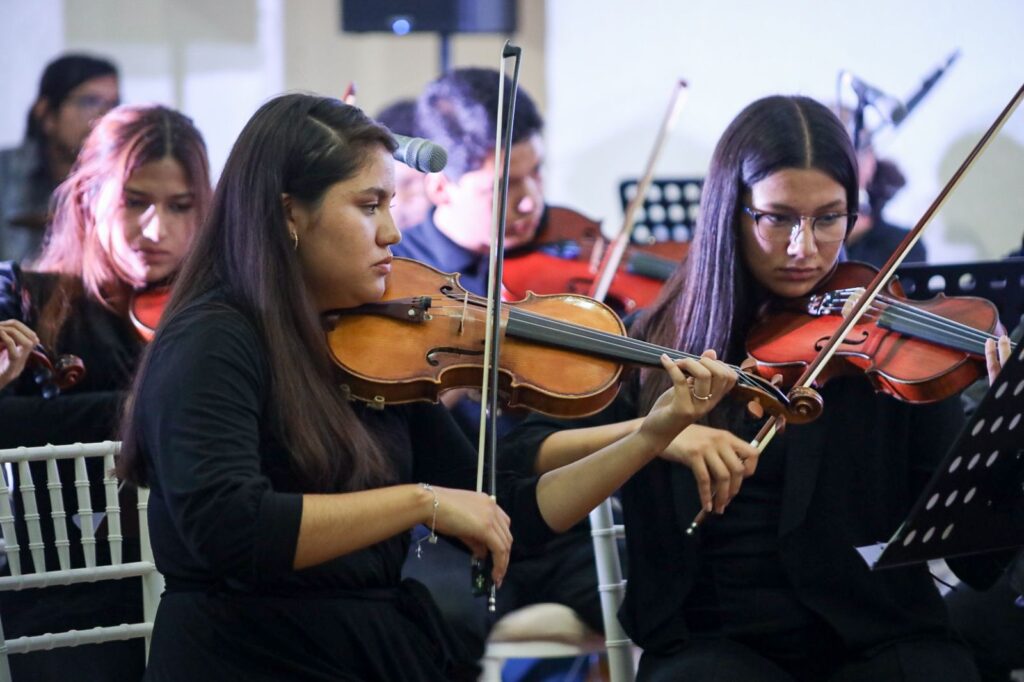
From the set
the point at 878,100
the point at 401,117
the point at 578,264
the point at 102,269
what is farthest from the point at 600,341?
the point at 401,117

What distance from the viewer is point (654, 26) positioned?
4.17 meters

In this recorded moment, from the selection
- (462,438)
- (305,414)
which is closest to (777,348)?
(462,438)

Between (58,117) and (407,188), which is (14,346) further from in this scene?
(407,188)

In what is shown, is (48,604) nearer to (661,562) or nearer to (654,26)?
(661,562)

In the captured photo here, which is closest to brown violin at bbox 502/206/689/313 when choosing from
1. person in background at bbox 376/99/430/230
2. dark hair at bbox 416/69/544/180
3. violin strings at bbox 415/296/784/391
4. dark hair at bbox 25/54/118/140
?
dark hair at bbox 416/69/544/180

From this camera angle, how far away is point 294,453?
141 centimetres

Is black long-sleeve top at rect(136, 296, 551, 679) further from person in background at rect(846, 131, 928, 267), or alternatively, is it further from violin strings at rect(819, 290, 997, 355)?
person in background at rect(846, 131, 928, 267)

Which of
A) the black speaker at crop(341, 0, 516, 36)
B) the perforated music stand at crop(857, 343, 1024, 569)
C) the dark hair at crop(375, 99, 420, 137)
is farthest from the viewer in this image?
the black speaker at crop(341, 0, 516, 36)

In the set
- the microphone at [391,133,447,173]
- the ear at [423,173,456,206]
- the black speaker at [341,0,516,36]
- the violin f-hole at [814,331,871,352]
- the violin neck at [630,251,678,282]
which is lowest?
the violin neck at [630,251,678,282]

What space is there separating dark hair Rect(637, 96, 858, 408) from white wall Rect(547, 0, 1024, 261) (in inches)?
79.9

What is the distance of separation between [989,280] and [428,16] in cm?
220

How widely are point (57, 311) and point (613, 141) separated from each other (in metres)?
2.57

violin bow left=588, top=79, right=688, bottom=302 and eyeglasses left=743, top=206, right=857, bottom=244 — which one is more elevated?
eyeglasses left=743, top=206, right=857, bottom=244

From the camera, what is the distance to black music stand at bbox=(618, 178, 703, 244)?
286 centimetres
